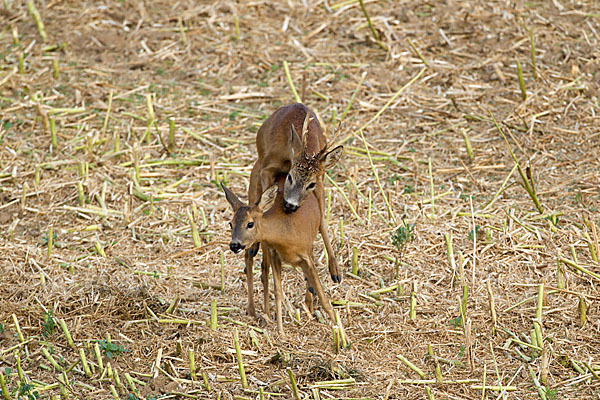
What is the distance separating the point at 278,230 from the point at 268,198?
264 mm

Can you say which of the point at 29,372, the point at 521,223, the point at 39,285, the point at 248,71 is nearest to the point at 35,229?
the point at 39,285

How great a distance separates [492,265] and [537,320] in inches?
51.3

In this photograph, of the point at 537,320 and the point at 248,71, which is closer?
the point at 537,320

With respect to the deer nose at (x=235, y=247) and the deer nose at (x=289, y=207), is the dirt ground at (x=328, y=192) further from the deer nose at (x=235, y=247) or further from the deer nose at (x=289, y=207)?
the deer nose at (x=289, y=207)

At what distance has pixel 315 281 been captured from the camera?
679 centimetres

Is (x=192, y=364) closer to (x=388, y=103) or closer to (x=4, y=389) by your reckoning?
(x=4, y=389)

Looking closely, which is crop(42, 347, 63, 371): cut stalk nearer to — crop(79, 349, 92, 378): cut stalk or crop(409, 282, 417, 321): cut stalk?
crop(79, 349, 92, 378): cut stalk

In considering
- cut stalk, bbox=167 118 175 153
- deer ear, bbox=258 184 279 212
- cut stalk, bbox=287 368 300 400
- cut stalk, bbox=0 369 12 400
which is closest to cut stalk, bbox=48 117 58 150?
cut stalk, bbox=167 118 175 153

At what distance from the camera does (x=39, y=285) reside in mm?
7473

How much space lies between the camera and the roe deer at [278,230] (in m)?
→ 6.44

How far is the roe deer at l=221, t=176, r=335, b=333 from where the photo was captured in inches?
253

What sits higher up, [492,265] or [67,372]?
[67,372]

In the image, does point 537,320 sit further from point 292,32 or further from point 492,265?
point 292,32

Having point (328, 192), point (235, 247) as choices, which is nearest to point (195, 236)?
point (328, 192)
